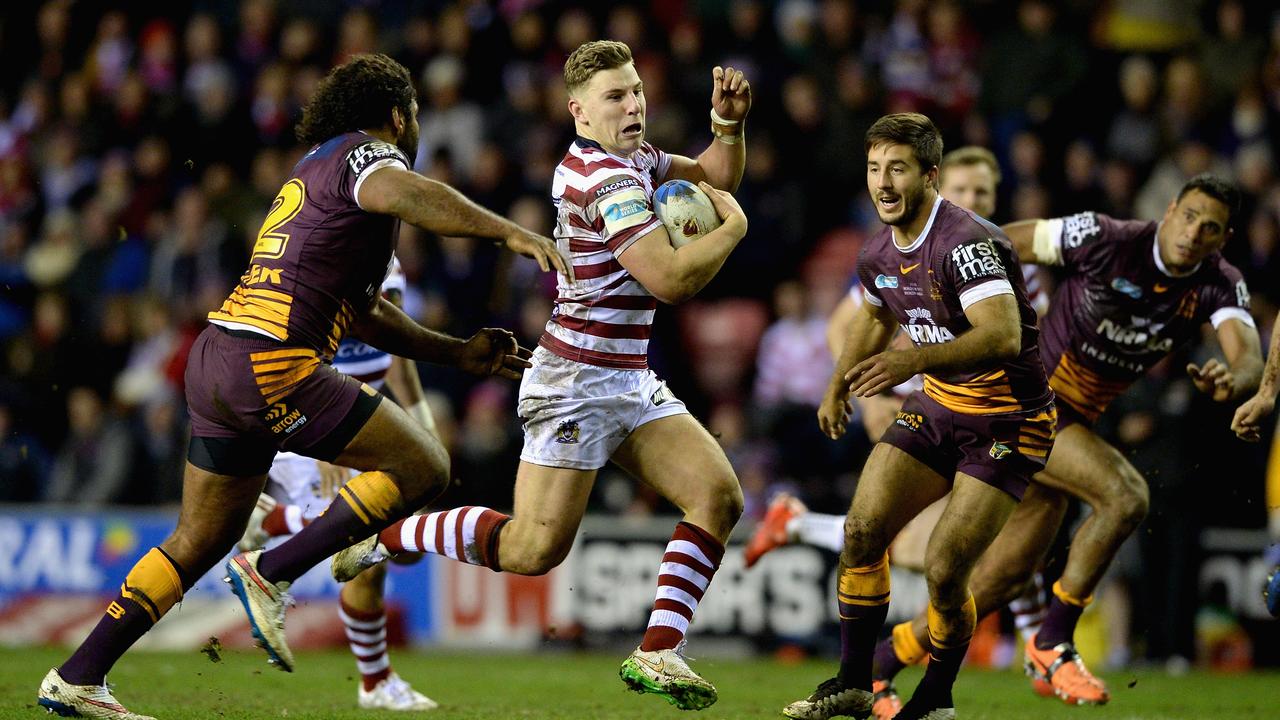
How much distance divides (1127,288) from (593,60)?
3248 mm

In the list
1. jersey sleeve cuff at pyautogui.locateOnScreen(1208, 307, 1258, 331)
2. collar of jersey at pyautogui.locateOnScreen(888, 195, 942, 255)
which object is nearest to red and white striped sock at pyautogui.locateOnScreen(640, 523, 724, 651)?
collar of jersey at pyautogui.locateOnScreen(888, 195, 942, 255)

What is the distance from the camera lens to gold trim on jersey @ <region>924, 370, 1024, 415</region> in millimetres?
6883

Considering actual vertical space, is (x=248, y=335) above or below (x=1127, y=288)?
below

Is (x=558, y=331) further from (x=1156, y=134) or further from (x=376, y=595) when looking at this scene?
(x=1156, y=134)

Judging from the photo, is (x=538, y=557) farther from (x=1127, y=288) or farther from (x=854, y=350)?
(x=1127, y=288)

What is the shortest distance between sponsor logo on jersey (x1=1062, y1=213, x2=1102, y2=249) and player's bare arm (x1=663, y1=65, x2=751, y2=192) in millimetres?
2056

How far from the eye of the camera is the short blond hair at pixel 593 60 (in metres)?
6.71

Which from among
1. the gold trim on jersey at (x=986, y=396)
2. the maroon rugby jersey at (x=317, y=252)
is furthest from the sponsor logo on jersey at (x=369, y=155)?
the gold trim on jersey at (x=986, y=396)

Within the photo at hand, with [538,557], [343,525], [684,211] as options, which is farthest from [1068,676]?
[343,525]

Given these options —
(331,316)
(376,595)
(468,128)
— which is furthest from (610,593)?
(331,316)

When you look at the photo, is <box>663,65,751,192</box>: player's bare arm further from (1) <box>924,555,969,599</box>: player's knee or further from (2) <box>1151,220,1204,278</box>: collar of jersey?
(2) <box>1151,220,1204,278</box>: collar of jersey

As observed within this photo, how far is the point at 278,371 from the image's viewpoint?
253 inches

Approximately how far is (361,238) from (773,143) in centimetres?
858

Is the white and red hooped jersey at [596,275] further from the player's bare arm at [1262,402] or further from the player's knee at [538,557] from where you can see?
the player's bare arm at [1262,402]
